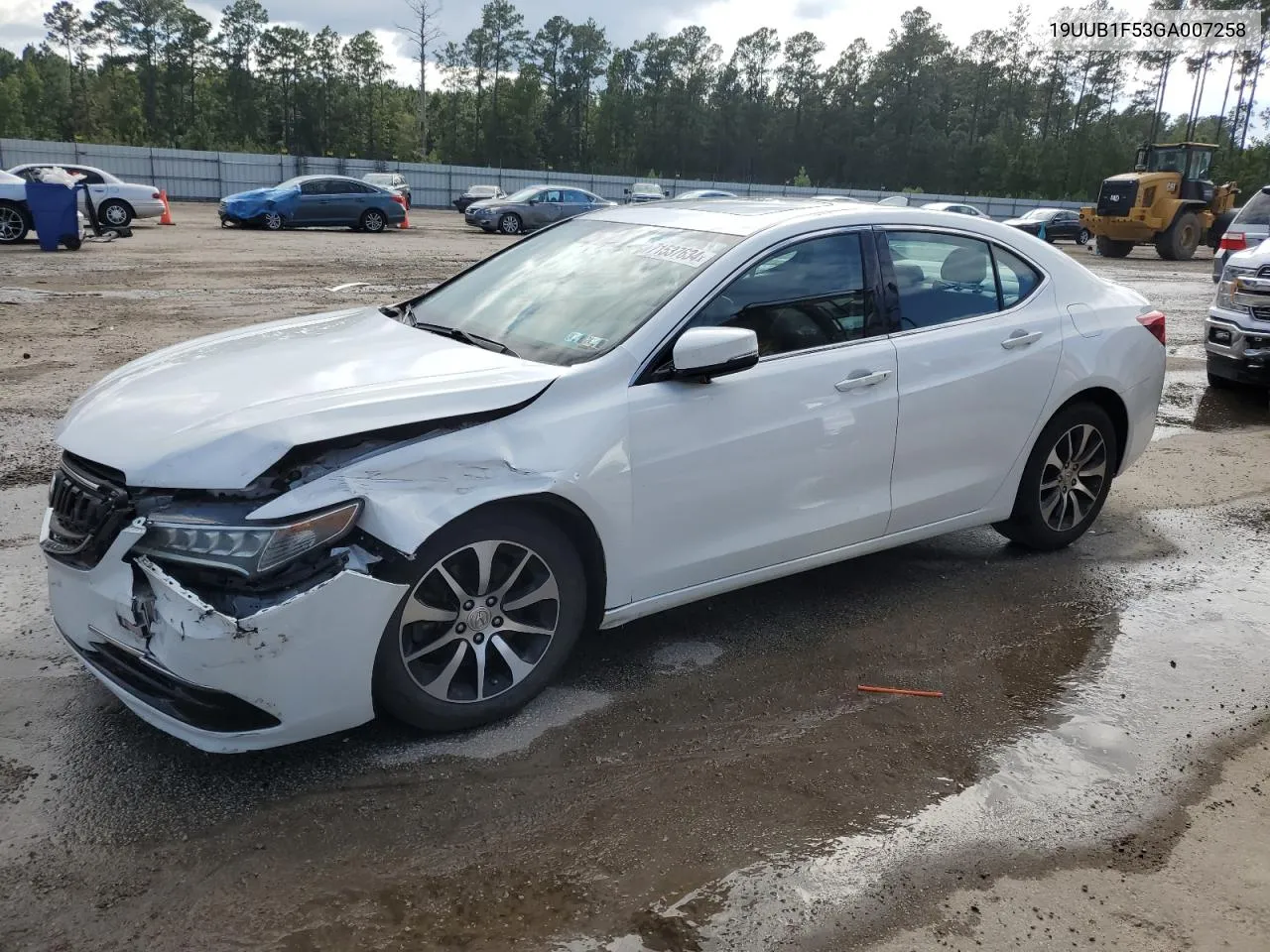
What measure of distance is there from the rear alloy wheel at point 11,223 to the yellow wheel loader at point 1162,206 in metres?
24.6

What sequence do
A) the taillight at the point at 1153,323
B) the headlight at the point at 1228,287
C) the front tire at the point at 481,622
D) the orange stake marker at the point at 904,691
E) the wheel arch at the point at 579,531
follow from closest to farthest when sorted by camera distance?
the front tire at the point at 481,622
the wheel arch at the point at 579,531
the orange stake marker at the point at 904,691
the taillight at the point at 1153,323
the headlight at the point at 1228,287

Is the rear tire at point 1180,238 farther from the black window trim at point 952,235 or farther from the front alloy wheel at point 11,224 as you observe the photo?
the front alloy wheel at point 11,224

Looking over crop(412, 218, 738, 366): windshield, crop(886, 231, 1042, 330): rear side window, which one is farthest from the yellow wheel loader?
crop(412, 218, 738, 366): windshield

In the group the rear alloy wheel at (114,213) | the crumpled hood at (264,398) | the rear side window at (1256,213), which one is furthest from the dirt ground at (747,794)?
the rear alloy wheel at (114,213)

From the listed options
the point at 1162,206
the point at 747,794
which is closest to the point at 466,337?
the point at 747,794

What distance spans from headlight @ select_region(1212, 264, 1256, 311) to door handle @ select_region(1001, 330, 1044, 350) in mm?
5445

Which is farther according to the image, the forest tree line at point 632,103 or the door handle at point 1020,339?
the forest tree line at point 632,103

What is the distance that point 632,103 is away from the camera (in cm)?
10569

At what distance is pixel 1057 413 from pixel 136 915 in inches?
165

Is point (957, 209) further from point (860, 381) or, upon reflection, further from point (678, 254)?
point (678, 254)

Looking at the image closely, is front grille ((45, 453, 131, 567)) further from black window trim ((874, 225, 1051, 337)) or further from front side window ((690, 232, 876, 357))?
black window trim ((874, 225, 1051, 337))

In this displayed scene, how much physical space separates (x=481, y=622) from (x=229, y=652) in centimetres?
78

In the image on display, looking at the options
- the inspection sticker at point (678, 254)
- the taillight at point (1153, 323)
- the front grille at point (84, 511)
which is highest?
the inspection sticker at point (678, 254)

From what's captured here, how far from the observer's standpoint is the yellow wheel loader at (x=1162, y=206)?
88.0 ft
